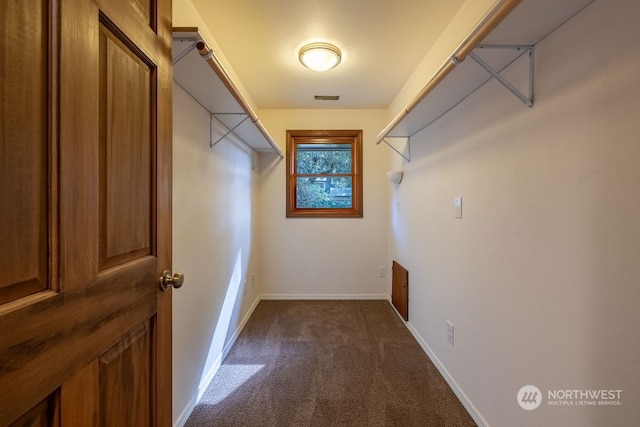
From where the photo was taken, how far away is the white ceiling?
66.1 inches

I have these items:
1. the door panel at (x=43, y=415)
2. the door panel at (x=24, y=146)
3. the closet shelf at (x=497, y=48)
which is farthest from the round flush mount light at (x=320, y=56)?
the door panel at (x=43, y=415)

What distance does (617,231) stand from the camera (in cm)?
85

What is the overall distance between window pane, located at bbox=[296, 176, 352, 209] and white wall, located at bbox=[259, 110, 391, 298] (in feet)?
0.69

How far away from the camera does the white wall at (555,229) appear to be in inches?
33.0

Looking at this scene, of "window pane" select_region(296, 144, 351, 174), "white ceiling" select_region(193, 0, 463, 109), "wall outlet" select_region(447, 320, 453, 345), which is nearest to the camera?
"white ceiling" select_region(193, 0, 463, 109)

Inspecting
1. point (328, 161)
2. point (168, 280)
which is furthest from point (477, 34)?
point (328, 161)

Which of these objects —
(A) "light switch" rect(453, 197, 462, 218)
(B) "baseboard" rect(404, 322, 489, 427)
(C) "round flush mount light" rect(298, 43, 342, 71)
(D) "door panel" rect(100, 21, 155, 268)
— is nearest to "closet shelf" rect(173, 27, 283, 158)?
(D) "door panel" rect(100, 21, 155, 268)

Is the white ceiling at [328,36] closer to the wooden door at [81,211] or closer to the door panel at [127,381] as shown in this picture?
the wooden door at [81,211]

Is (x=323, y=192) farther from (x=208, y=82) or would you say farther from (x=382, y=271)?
(x=208, y=82)

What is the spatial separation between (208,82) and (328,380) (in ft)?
6.44

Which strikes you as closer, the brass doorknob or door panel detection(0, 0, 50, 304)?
door panel detection(0, 0, 50, 304)

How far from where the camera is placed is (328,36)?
6.48ft

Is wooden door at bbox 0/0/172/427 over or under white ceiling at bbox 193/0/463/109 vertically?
under

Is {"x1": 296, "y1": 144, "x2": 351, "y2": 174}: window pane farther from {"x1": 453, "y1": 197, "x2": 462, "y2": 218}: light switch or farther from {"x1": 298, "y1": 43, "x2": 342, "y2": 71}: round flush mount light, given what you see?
{"x1": 453, "y1": 197, "x2": 462, "y2": 218}: light switch
